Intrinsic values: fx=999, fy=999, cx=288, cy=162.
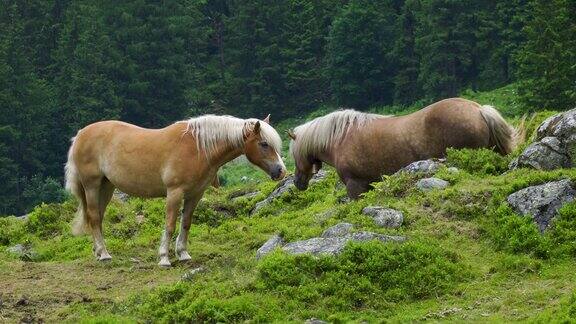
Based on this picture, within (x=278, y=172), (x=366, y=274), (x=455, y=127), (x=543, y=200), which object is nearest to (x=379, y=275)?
(x=366, y=274)

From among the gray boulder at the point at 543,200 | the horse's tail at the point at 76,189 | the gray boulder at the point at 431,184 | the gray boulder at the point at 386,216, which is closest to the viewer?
the gray boulder at the point at 543,200

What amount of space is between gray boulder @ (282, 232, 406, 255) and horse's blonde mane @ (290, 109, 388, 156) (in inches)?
169

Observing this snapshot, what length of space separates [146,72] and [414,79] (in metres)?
17.2

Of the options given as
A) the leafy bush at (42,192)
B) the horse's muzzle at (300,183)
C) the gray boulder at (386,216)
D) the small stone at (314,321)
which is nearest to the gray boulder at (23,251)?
the horse's muzzle at (300,183)

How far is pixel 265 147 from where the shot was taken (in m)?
13.7

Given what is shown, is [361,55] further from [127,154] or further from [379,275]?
[379,275]

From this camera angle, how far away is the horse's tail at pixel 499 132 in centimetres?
1480

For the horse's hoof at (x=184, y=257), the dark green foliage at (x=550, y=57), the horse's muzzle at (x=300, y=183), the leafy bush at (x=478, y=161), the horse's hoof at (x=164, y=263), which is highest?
the leafy bush at (x=478, y=161)

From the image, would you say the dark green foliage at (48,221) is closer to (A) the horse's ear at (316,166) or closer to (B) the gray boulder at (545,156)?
(A) the horse's ear at (316,166)

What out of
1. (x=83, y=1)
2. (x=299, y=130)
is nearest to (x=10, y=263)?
(x=299, y=130)

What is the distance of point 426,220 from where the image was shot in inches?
485

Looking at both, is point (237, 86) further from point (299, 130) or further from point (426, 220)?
point (426, 220)

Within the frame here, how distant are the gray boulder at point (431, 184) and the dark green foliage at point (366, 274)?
7.43 feet

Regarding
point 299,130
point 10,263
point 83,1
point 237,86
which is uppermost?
point 299,130
